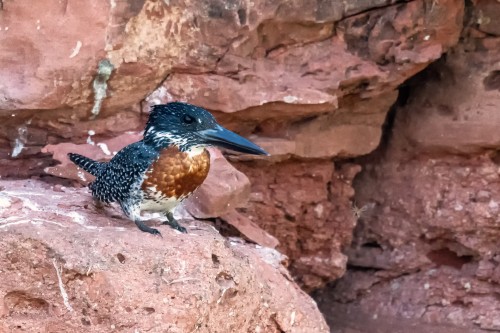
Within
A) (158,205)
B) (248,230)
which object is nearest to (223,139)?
(158,205)

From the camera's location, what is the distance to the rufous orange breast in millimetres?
2930

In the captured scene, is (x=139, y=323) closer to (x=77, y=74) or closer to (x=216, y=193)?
(x=216, y=193)

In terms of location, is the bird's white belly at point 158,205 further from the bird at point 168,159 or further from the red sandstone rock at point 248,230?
the red sandstone rock at point 248,230

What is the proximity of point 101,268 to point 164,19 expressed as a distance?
1.45 meters

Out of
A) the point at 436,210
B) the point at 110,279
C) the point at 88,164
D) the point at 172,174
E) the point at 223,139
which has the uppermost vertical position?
the point at 223,139

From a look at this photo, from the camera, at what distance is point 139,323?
260cm

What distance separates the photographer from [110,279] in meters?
2.62

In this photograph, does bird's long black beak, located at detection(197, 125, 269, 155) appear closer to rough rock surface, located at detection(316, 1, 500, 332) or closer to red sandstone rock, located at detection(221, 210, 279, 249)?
red sandstone rock, located at detection(221, 210, 279, 249)

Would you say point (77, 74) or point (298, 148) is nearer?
point (77, 74)

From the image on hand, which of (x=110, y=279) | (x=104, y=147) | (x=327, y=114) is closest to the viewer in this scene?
(x=110, y=279)

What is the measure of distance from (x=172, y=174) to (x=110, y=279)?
1.54 ft

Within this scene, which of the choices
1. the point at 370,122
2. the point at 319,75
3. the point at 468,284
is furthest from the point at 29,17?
the point at 468,284

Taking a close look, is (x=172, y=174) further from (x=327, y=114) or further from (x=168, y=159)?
(x=327, y=114)

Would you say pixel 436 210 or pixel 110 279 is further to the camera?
pixel 436 210
